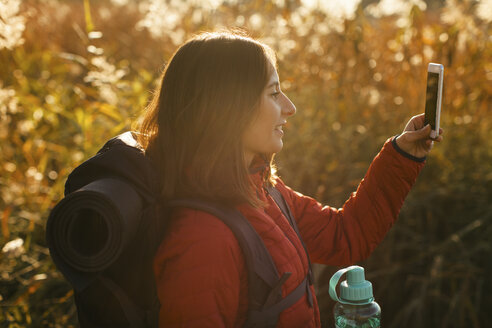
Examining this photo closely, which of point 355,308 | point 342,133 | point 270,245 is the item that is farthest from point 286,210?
point 342,133

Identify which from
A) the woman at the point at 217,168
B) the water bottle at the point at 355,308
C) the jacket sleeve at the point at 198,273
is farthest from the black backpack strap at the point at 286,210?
the jacket sleeve at the point at 198,273

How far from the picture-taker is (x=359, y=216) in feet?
6.32

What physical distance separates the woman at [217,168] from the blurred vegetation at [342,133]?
0.99 metres

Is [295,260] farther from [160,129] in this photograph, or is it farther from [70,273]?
[70,273]

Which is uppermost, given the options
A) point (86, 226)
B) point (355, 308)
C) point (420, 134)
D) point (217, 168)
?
A: point (420, 134)

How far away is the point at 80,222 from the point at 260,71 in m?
0.70

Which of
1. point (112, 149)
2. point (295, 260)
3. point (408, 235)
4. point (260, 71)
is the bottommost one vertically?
point (408, 235)

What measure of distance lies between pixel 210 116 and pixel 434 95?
749 mm

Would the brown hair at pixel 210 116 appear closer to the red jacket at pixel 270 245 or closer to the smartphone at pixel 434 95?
the red jacket at pixel 270 245

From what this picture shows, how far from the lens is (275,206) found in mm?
1713

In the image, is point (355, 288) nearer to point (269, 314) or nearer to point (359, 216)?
point (269, 314)

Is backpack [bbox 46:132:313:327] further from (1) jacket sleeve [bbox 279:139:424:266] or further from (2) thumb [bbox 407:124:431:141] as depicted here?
(2) thumb [bbox 407:124:431:141]

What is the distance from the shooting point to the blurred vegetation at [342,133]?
8.56 ft

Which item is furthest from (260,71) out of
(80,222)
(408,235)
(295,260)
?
(408,235)
